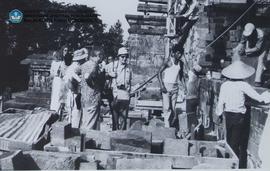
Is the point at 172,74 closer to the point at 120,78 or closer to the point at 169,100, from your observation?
the point at 169,100

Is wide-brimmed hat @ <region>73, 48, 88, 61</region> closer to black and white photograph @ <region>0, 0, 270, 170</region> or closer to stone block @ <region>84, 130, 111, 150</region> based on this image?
black and white photograph @ <region>0, 0, 270, 170</region>

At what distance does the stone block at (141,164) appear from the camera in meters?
3.24

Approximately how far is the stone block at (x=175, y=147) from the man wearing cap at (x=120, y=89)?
1816mm

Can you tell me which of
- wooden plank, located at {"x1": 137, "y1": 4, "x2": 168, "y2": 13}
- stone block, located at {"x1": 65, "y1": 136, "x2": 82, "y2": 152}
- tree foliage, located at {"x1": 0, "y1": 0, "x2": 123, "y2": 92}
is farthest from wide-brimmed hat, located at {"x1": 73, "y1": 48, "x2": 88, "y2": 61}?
wooden plank, located at {"x1": 137, "y1": 4, "x2": 168, "y2": 13}

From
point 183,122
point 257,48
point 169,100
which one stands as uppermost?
point 257,48

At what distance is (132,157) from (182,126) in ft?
7.49

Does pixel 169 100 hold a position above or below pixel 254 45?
below

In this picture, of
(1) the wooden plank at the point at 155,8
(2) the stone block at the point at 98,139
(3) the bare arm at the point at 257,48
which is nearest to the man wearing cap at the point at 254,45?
(3) the bare arm at the point at 257,48

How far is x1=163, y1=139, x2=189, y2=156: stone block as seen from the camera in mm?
3789

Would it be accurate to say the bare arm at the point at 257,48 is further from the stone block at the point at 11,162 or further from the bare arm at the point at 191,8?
the stone block at the point at 11,162

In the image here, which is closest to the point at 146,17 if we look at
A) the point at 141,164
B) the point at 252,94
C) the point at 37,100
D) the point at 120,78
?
the point at 37,100

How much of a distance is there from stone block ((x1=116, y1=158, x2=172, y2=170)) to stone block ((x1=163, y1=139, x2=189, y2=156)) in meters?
0.51

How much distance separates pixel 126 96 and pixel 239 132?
1.99 m

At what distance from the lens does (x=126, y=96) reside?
5.61 meters
